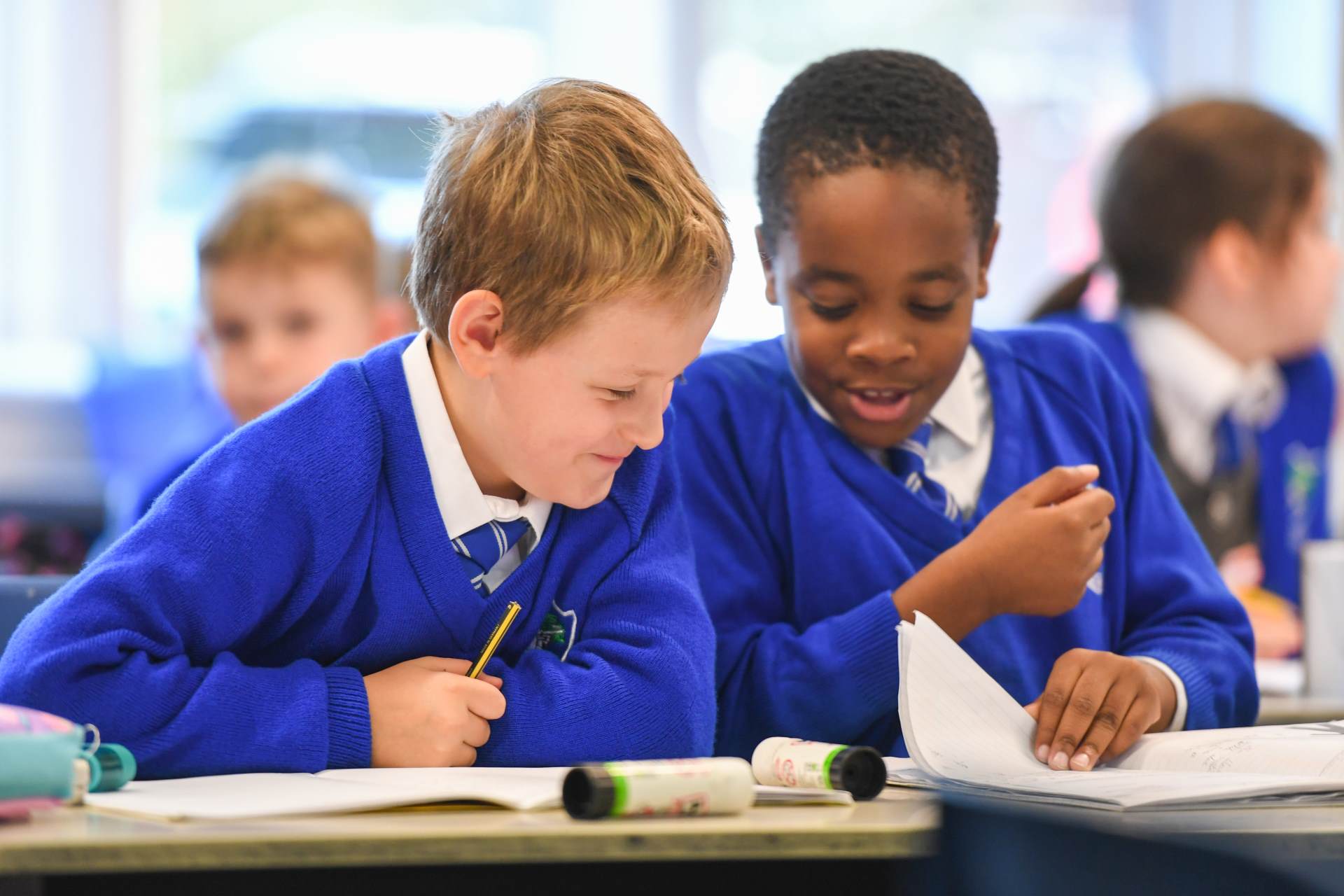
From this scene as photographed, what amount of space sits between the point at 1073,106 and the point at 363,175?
166 centimetres

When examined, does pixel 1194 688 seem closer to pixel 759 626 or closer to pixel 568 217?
pixel 759 626

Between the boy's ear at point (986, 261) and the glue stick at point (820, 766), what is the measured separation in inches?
18.5

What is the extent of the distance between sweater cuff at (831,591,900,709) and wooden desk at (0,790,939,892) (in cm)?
38

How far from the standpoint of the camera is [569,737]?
3.14 feet

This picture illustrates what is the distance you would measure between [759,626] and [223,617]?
1.40 feet

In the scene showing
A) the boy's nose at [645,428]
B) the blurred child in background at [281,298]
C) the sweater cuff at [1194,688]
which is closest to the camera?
the boy's nose at [645,428]

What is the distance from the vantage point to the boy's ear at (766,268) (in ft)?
4.02

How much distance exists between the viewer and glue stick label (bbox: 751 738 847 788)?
0.83 meters

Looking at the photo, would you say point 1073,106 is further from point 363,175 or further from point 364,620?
point 364,620

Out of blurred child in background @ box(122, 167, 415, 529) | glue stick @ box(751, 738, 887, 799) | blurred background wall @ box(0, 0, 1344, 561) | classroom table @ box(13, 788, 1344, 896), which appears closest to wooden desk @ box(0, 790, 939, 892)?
classroom table @ box(13, 788, 1344, 896)

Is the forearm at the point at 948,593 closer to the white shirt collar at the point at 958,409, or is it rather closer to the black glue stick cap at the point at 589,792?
the white shirt collar at the point at 958,409

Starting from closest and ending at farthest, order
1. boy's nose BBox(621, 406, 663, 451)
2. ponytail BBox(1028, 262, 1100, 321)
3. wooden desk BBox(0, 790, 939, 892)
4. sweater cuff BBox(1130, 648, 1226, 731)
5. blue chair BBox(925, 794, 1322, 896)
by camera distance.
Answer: blue chair BBox(925, 794, 1322, 896) → wooden desk BBox(0, 790, 939, 892) → boy's nose BBox(621, 406, 663, 451) → sweater cuff BBox(1130, 648, 1226, 731) → ponytail BBox(1028, 262, 1100, 321)

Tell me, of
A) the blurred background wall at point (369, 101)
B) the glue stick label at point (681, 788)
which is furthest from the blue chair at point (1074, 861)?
the blurred background wall at point (369, 101)

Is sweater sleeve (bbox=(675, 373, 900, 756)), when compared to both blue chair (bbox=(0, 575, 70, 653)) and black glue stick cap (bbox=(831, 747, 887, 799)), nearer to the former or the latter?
black glue stick cap (bbox=(831, 747, 887, 799))
